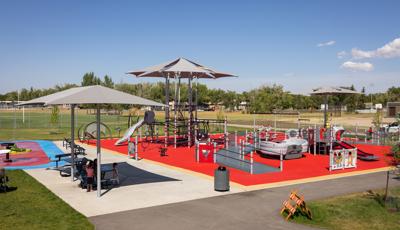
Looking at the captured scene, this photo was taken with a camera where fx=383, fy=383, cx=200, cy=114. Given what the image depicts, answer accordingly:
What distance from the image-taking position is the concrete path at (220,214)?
9141mm

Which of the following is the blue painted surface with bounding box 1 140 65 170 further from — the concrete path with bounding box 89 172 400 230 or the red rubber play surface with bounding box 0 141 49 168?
the concrete path with bounding box 89 172 400 230

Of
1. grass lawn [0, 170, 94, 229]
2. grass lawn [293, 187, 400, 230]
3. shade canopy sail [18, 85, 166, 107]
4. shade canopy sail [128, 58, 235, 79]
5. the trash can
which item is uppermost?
shade canopy sail [128, 58, 235, 79]

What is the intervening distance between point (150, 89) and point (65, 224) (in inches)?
4436

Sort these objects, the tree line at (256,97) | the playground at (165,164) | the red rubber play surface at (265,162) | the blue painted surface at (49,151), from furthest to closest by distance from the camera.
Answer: the tree line at (256,97) < the blue painted surface at (49,151) < the red rubber play surface at (265,162) < the playground at (165,164)

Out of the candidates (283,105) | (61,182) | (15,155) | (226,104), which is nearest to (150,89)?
(226,104)

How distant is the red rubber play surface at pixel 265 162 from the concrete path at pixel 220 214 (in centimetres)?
206

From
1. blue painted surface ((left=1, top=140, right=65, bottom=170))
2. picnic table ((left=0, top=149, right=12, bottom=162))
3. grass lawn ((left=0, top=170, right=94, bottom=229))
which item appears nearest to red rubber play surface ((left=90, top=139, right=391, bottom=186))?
blue painted surface ((left=1, top=140, right=65, bottom=170))

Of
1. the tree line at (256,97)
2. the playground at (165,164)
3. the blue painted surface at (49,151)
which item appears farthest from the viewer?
the tree line at (256,97)

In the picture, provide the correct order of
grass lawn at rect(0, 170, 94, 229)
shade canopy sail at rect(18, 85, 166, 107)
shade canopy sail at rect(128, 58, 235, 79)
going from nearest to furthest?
1. grass lawn at rect(0, 170, 94, 229)
2. shade canopy sail at rect(18, 85, 166, 107)
3. shade canopy sail at rect(128, 58, 235, 79)

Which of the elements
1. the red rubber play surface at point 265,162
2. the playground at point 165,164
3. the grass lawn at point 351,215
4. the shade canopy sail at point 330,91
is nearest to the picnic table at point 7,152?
the playground at point 165,164

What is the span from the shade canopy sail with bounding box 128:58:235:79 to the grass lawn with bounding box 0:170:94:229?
12456mm

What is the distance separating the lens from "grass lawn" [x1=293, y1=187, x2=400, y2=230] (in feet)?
30.5

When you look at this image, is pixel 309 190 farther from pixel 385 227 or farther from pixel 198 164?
pixel 198 164

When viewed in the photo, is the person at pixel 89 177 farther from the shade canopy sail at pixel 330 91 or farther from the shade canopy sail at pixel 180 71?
the shade canopy sail at pixel 330 91
